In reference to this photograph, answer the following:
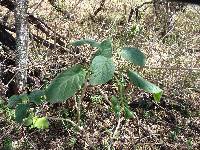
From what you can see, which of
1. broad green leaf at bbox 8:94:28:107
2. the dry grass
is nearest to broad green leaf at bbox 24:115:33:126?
broad green leaf at bbox 8:94:28:107

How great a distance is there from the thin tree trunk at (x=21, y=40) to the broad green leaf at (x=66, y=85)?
108 cm

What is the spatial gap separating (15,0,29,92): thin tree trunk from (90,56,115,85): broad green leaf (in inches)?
45.7

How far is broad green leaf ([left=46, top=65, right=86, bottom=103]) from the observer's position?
1.78 m

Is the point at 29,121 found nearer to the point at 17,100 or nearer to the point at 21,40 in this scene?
the point at 17,100

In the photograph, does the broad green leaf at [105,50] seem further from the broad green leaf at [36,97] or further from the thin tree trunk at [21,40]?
the thin tree trunk at [21,40]

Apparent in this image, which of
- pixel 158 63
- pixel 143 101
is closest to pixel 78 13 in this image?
pixel 158 63

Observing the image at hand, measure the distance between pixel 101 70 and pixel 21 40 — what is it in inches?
50.4

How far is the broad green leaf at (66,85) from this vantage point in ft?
5.84

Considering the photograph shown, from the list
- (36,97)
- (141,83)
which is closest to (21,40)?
(36,97)

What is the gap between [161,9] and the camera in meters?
5.35

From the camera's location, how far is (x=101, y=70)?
1761mm

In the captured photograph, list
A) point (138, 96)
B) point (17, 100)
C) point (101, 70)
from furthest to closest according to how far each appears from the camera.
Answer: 1. point (138, 96)
2. point (17, 100)
3. point (101, 70)

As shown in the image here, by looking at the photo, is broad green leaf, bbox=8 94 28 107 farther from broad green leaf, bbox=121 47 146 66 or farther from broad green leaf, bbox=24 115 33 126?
broad green leaf, bbox=121 47 146 66

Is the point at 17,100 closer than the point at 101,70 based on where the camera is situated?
No
